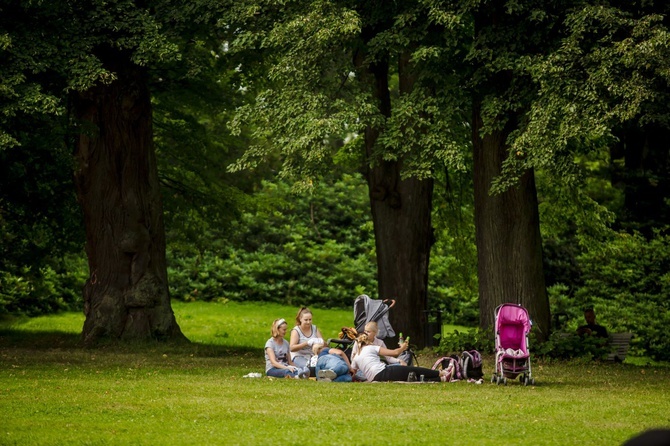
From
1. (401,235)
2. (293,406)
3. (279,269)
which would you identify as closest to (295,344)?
(293,406)

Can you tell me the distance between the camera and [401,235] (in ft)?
79.3

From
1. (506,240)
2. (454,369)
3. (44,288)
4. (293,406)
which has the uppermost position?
(506,240)

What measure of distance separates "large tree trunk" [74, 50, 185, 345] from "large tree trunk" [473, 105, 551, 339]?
6942mm

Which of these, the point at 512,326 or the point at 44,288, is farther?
the point at 44,288

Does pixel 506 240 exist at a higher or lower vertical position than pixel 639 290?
higher

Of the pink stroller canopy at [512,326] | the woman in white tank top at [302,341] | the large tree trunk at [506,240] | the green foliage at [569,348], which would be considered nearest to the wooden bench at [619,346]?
the green foliage at [569,348]

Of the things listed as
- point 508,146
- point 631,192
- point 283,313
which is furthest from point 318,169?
point 283,313

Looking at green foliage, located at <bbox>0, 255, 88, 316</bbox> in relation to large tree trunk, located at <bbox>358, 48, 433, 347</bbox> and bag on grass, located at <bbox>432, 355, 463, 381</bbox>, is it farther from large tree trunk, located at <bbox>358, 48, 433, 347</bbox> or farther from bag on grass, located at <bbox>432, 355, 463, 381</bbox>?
bag on grass, located at <bbox>432, 355, 463, 381</bbox>

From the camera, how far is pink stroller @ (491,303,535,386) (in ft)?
50.6

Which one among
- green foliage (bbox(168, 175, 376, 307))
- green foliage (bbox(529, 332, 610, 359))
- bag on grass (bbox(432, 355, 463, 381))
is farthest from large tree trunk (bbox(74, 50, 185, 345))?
green foliage (bbox(168, 175, 376, 307))

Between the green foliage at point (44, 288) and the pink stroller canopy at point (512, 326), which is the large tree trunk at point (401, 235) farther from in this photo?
the green foliage at point (44, 288)

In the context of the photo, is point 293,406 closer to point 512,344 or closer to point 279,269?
point 512,344

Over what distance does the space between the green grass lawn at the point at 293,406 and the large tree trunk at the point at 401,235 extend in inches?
197

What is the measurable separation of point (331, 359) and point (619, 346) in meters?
9.33
